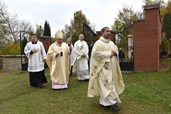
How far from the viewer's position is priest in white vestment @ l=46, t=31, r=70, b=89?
1085cm

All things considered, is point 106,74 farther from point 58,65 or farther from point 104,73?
point 58,65

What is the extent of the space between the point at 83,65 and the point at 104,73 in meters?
4.53

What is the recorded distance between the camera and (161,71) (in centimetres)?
1368

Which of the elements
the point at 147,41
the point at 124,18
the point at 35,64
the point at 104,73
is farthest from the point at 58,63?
A: the point at 124,18

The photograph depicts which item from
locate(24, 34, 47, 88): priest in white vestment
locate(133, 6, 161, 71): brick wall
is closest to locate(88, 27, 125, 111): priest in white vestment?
locate(24, 34, 47, 88): priest in white vestment

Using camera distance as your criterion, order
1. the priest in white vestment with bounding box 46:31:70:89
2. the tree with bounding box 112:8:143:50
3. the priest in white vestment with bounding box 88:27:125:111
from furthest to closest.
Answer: the tree with bounding box 112:8:143:50
the priest in white vestment with bounding box 46:31:70:89
the priest in white vestment with bounding box 88:27:125:111

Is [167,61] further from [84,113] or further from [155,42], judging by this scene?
[84,113]

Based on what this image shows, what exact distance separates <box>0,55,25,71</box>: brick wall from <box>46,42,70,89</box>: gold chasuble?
44.7 ft

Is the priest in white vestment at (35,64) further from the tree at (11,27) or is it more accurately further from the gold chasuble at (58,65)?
the tree at (11,27)

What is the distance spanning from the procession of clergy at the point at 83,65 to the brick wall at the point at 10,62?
470 inches

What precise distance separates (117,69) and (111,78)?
400mm

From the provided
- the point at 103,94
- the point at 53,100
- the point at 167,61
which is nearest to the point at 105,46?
the point at 103,94

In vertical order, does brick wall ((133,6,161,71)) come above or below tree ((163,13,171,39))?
below

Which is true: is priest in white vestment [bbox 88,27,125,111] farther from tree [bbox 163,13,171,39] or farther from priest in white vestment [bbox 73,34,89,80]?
tree [bbox 163,13,171,39]
